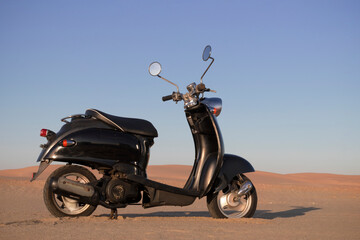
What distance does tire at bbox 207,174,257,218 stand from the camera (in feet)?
21.6

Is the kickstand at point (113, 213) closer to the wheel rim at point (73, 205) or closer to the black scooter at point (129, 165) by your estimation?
the black scooter at point (129, 165)

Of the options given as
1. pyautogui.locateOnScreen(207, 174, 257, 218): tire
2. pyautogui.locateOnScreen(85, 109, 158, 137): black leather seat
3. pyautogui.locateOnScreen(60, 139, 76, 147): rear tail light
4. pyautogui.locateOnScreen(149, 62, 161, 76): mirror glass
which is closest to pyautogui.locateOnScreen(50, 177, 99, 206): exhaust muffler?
pyautogui.locateOnScreen(60, 139, 76, 147): rear tail light

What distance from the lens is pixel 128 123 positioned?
6.12 m

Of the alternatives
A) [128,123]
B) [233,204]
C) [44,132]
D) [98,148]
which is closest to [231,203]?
[233,204]

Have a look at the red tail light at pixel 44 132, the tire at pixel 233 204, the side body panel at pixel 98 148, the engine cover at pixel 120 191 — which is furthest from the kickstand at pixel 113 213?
the tire at pixel 233 204

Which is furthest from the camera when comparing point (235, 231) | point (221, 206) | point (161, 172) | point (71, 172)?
point (161, 172)

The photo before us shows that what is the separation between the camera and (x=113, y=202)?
5.82 m

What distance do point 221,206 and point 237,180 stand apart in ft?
1.59

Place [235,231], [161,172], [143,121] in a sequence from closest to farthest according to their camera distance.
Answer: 1. [235,231]
2. [143,121]
3. [161,172]

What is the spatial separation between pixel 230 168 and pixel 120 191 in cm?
183

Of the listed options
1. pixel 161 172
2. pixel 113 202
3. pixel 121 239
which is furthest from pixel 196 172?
pixel 161 172

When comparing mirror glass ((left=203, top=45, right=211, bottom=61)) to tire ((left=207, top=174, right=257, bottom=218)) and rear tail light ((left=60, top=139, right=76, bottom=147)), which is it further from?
rear tail light ((left=60, top=139, right=76, bottom=147))

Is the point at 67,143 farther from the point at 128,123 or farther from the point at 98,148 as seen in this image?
the point at 128,123

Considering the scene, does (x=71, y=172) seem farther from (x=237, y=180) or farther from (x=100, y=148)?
(x=237, y=180)
